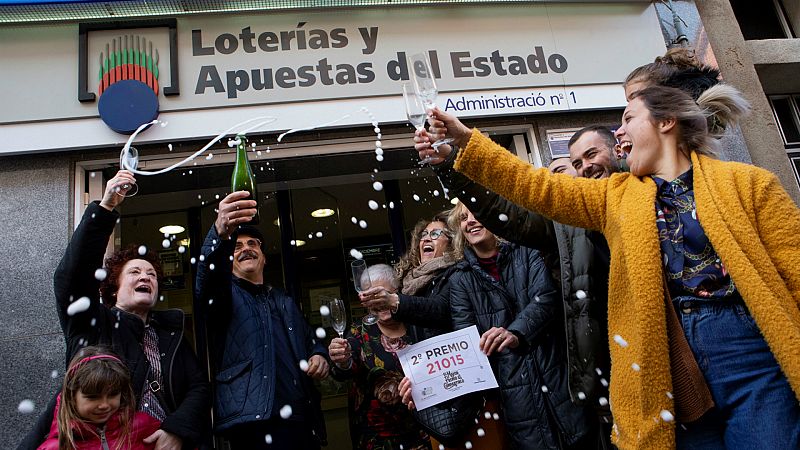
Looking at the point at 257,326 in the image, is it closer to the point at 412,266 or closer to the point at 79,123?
the point at 412,266

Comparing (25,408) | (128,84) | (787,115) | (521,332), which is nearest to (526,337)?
(521,332)

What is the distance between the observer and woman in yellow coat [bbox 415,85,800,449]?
6.38 ft

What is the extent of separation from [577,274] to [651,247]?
2.12 feet

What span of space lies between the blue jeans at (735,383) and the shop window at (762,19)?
6.07 meters

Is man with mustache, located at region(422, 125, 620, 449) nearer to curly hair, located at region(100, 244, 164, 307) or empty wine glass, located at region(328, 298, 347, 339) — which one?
empty wine glass, located at region(328, 298, 347, 339)

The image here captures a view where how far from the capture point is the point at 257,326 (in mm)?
3799

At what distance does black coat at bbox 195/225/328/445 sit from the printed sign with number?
83cm

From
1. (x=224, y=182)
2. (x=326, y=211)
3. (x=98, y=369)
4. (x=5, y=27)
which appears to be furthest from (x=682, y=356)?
(x=5, y=27)

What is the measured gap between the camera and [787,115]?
675 cm

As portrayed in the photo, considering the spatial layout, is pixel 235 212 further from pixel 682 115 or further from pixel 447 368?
pixel 682 115

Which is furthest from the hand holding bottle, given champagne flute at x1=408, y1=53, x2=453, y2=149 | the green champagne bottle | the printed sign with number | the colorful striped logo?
the colorful striped logo

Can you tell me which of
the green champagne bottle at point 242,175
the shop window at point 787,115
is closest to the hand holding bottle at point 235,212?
the green champagne bottle at point 242,175

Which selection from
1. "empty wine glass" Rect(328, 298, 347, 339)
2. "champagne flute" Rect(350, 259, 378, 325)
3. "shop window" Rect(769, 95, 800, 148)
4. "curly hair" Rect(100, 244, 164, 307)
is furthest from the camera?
"shop window" Rect(769, 95, 800, 148)

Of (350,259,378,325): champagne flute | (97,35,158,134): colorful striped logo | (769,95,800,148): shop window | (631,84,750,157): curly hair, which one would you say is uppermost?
(97,35,158,134): colorful striped logo
